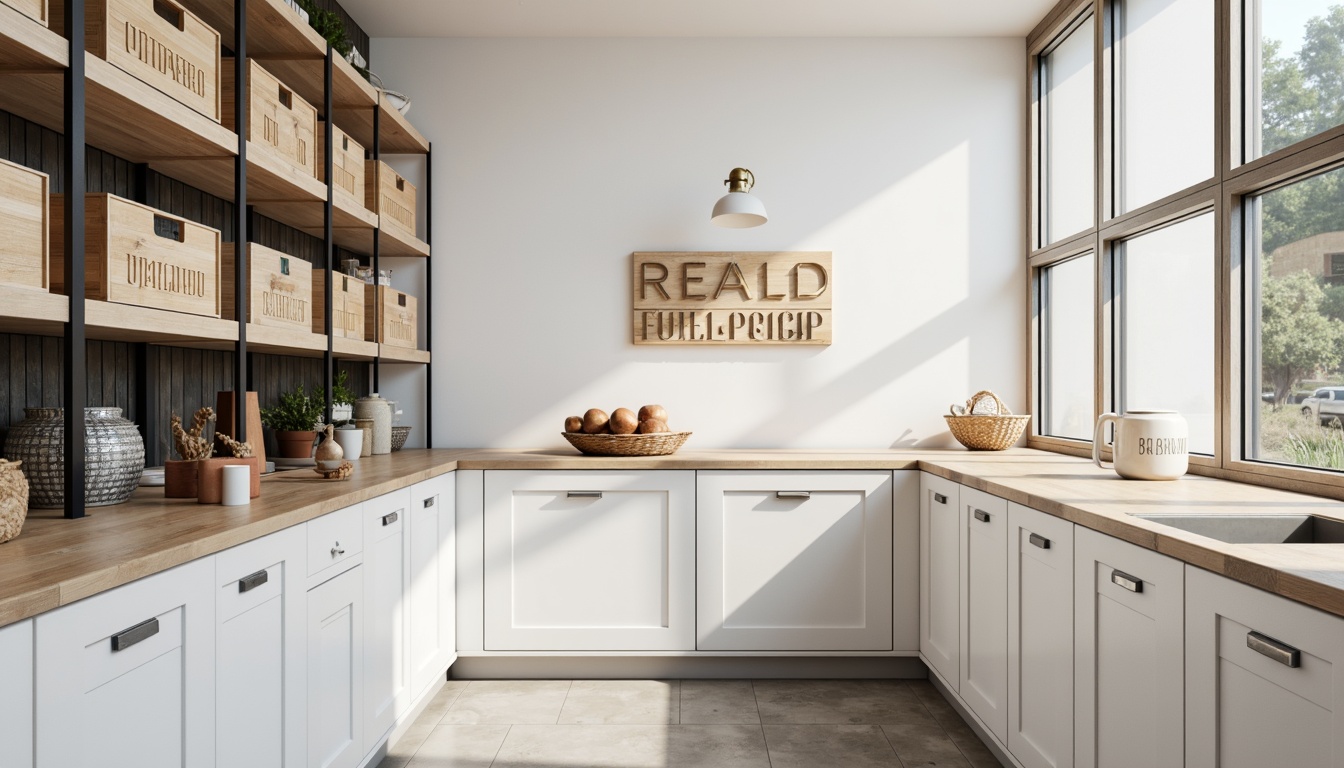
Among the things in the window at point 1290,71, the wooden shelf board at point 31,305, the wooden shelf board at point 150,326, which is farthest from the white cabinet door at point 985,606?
the wooden shelf board at point 31,305

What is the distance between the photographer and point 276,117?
2275mm

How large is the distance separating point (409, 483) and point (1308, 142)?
2.54 meters

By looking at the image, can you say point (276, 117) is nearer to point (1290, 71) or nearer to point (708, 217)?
point (708, 217)

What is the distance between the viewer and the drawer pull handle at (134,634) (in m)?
1.18

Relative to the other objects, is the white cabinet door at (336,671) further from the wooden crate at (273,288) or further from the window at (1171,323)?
the window at (1171,323)

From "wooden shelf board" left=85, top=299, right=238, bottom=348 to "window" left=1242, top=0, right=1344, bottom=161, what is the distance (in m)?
2.70

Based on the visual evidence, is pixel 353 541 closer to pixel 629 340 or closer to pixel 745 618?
pixel 745 618

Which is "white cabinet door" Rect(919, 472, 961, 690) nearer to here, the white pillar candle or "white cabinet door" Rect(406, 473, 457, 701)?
"white cabinet door" Rect(406, 473, 457, 701)

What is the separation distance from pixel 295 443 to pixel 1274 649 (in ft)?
8.45

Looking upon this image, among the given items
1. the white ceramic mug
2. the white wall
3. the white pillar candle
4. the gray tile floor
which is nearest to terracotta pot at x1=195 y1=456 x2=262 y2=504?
the white pillar candle

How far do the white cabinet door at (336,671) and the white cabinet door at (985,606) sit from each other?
1725mm

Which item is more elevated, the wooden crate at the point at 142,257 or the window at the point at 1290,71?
the window at the point at 1290,71

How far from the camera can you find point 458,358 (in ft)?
11.8

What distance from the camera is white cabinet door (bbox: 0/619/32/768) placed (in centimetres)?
97
